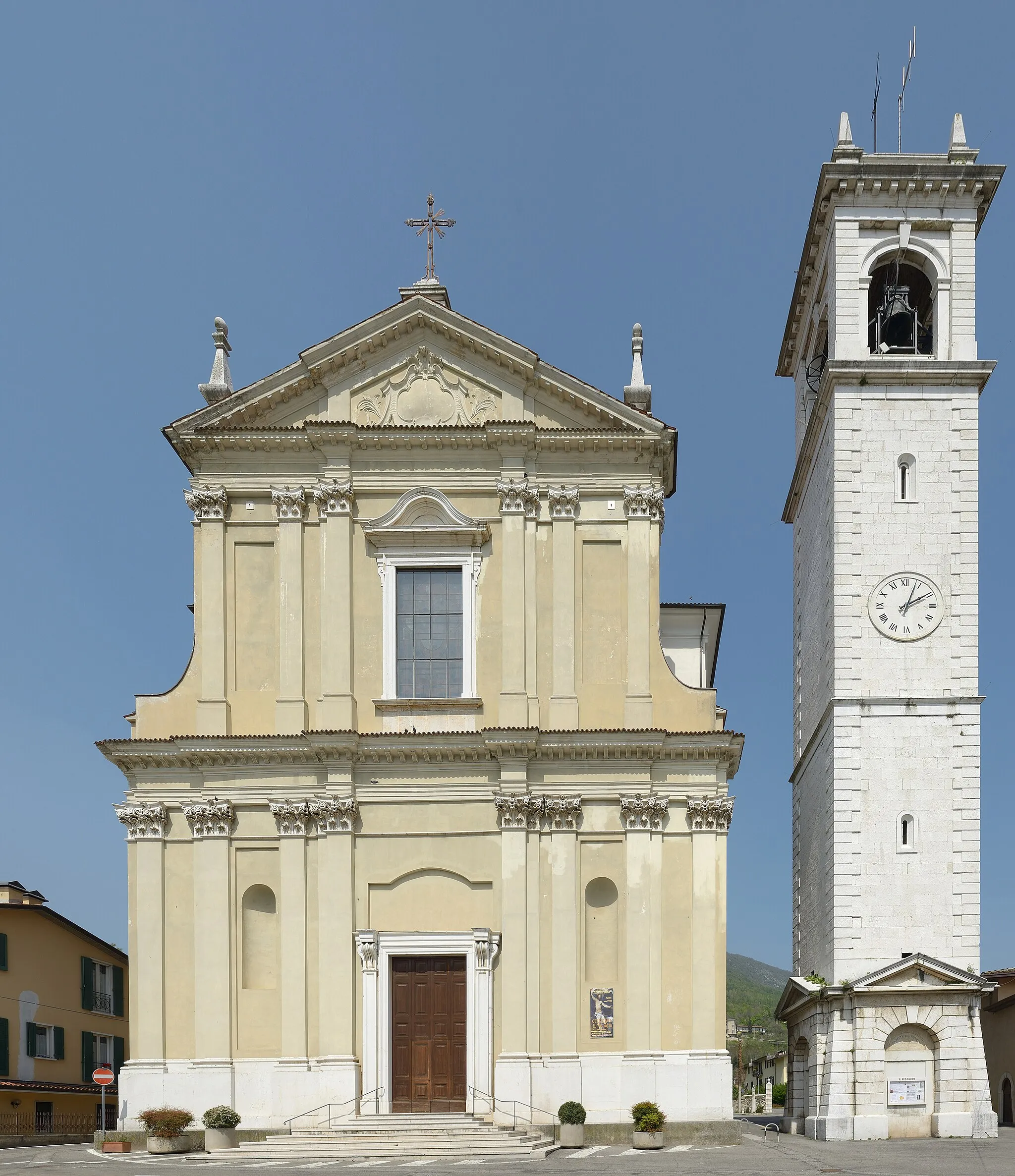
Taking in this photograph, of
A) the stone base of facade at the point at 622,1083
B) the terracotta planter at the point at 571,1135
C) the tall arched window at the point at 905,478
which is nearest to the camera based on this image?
the terracotta planter at the point at 571,1135

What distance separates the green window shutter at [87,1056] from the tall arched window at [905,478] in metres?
27.3

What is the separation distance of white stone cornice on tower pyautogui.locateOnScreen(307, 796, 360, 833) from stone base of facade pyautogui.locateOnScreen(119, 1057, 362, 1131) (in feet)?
13.1

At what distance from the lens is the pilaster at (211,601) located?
2627 centimetres

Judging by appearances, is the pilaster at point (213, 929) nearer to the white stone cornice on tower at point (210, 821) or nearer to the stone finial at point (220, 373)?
the white stone cornice on tower at point (210, 821)

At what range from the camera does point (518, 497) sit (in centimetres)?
→ 2680

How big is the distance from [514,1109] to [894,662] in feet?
37.4

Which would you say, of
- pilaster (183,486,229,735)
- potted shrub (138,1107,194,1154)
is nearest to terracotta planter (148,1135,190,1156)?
potted shrub (138,1107,194,1154)

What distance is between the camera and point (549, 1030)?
82.4ft

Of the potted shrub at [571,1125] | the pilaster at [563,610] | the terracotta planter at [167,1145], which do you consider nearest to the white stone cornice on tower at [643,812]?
the pilaster at [563,610]

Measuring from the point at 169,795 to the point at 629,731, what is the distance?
8.57 m

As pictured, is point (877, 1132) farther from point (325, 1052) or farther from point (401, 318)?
point (401, 318)

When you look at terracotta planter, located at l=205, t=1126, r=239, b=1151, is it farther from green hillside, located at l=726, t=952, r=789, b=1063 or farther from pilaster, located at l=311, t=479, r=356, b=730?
green hillside, located at l=726, t=952, r=789, b=1063

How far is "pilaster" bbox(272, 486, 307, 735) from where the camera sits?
26156 mm

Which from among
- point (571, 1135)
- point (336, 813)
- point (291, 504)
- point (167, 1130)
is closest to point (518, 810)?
point (336, 813)
